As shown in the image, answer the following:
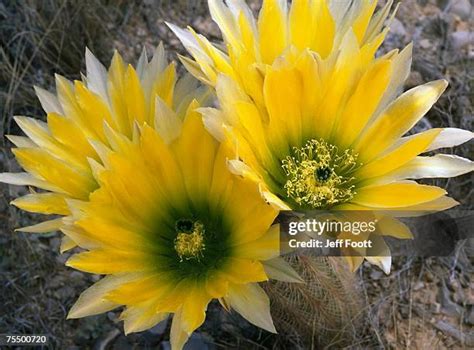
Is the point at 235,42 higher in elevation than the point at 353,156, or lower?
higher

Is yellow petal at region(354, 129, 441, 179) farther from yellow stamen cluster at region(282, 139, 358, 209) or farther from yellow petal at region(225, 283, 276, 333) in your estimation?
yellow petal at region(225, 283, 276, 333)

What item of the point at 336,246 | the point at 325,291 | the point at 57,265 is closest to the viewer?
the point at 336,246

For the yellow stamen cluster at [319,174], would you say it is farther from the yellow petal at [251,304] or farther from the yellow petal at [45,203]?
the yellow petal at [45,203]

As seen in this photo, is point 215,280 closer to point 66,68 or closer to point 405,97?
point 405,97

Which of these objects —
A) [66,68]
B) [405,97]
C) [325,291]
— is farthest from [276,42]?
[66,68]

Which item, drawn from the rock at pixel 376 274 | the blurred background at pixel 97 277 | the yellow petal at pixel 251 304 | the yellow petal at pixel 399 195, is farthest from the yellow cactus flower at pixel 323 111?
the rock at pixel 376 274

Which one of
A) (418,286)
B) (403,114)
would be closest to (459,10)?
(418,286)

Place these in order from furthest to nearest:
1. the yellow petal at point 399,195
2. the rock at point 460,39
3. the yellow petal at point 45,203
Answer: the rock at point 460,39 → the yellow petal at point 45,203 → the yellow petal at point 399,195
